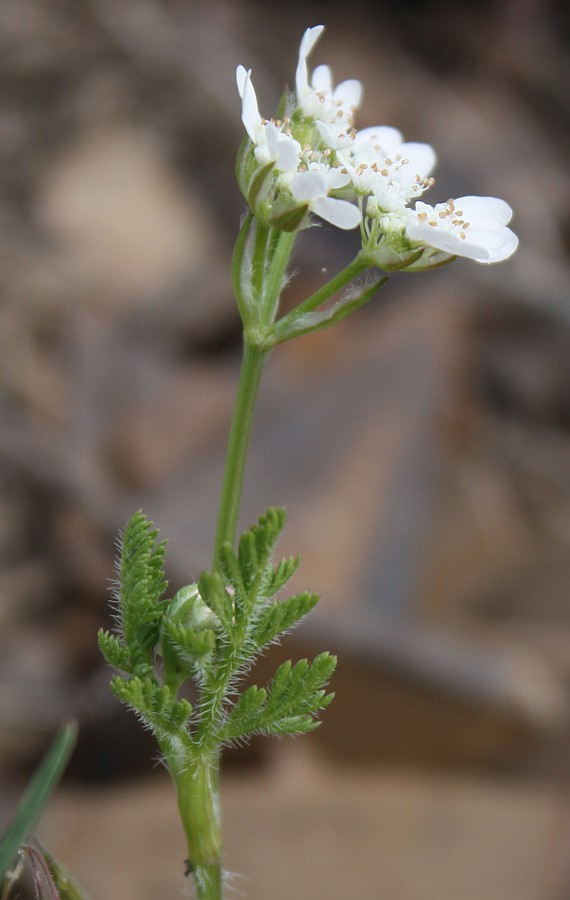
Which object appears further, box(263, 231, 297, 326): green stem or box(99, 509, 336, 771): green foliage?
box(263, 231, 297, 326): green stem

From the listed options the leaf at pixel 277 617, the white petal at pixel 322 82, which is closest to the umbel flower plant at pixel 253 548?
the leaf at pixel 277 617

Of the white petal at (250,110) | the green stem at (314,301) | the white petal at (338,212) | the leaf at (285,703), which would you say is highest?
the white petal at (250,110)

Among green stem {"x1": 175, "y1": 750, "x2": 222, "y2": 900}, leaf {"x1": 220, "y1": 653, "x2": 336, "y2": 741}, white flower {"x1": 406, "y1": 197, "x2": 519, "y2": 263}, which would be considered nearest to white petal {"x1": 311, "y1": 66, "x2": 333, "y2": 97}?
white flower {"x1": 406, "y1": 197, "x2": 519, "y2": 263}

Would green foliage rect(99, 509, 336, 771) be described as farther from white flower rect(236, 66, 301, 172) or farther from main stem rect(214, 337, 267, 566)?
white flower rect(236, 66, 301, 172)

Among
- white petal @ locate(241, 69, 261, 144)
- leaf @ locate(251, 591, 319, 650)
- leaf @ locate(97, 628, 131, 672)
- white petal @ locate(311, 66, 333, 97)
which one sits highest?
white petal @ locate(311, 66, 333, 97)

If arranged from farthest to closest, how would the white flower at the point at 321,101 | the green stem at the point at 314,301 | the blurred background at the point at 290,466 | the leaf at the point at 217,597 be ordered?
the blurred background at the point at 290,466
the white flower at the point at 321,101
the green stem at the point at 314,301
the leaf at the point at 217,597

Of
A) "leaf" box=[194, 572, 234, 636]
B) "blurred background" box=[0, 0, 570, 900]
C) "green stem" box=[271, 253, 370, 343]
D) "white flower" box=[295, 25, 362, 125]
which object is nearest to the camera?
"leaf" box=[194, 572, 234, 636]

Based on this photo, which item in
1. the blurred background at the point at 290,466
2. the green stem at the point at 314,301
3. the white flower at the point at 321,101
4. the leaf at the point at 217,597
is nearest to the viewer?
the leaf at the point at 217,597

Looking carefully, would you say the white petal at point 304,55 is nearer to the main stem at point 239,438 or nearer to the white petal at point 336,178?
the white petal at point 336,178
